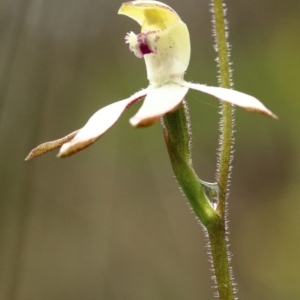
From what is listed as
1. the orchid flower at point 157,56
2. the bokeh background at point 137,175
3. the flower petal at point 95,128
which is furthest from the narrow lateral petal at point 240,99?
the bokeh background at point 137,175

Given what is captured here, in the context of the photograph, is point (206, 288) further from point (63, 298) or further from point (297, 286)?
point (63, 298)

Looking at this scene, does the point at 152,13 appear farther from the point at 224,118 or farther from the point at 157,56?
the point at 224,118

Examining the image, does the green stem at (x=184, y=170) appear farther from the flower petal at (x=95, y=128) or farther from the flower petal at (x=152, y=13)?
the flower petal at (x=152, y=13)

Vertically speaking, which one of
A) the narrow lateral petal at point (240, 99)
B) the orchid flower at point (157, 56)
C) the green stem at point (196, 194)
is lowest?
the green stem at point (196, 194)

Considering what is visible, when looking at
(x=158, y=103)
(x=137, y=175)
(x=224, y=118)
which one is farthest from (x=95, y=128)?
(x=137, y=175)

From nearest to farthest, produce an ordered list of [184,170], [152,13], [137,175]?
[184,170] < [152,13] < [137,175]
